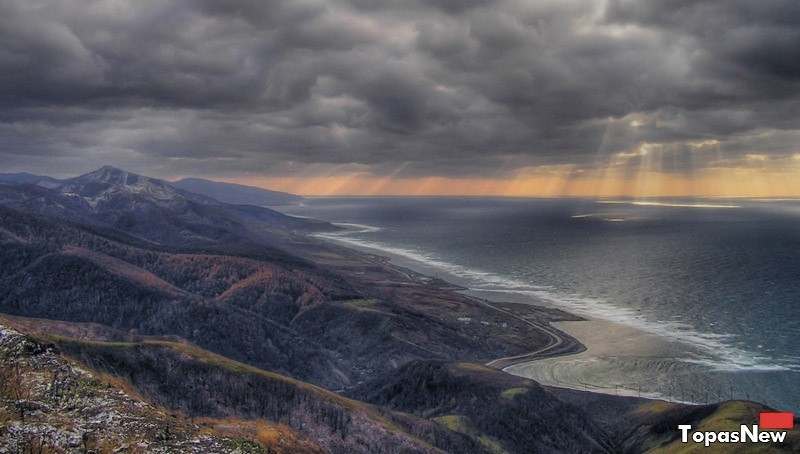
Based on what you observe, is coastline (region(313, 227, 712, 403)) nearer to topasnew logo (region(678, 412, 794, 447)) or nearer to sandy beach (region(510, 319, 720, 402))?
sandy beach (region(510, 319, 720, 402))

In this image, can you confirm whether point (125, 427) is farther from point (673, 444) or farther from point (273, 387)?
point (673, 444)

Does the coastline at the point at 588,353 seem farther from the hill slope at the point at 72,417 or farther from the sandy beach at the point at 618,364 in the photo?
the hill slope at the point at 72,417

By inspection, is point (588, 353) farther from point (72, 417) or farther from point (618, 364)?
point (72, 417)

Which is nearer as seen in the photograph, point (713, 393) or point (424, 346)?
point (713, 393)

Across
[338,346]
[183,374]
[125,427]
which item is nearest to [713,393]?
[338,346]

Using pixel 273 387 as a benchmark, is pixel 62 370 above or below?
above

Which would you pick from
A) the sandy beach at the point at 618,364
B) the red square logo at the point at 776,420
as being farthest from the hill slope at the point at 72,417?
the sandy beach at the point at 618,364

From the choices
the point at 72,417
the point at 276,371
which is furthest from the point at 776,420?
the point at 276,371
